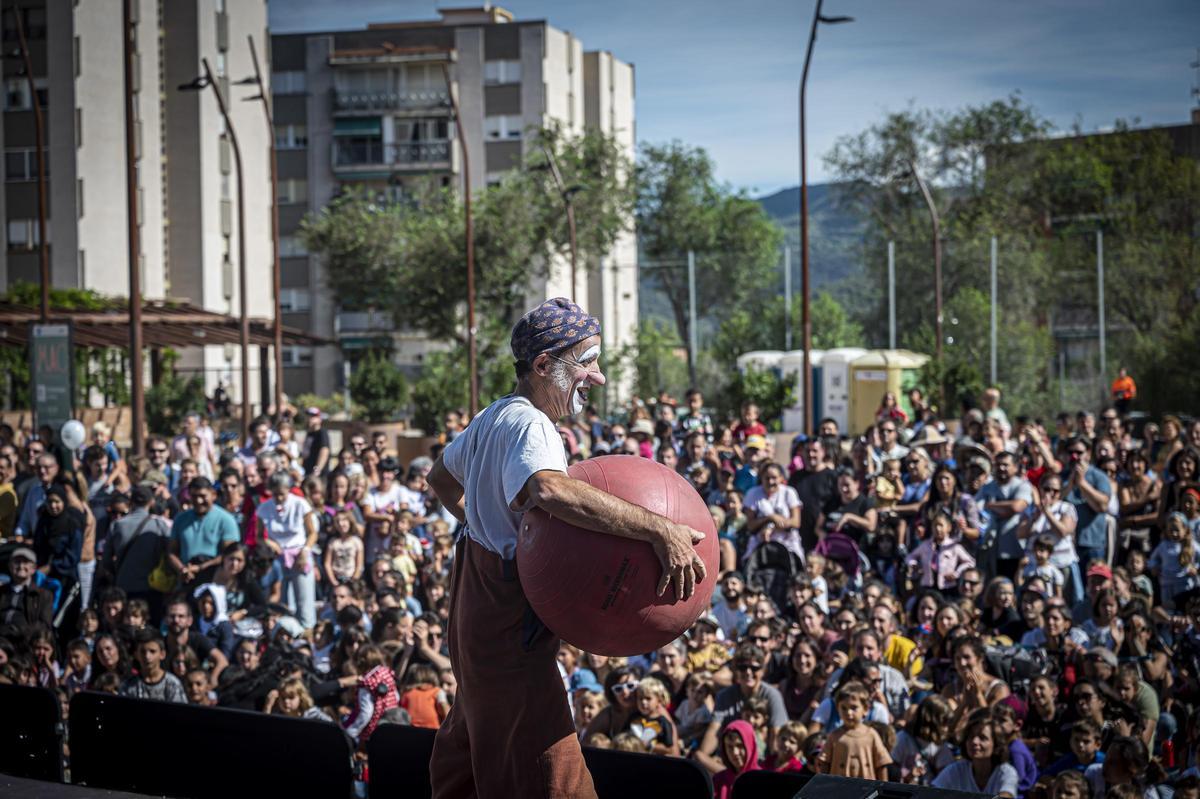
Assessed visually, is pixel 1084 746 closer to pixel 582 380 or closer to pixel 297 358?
pixel 582 380

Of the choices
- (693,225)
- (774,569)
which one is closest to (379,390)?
(774,569)

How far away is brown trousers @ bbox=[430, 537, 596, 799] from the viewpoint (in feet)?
13.5

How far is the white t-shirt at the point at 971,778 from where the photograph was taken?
24.1ft

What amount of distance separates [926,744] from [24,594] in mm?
7206

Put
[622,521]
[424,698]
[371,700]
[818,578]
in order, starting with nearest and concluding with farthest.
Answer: [622,521]
[424,698]
[371,700]
[818,578]

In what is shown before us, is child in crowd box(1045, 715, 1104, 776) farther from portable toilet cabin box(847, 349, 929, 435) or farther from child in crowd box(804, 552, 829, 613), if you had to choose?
portable toilet cabin box(847, 349, 929, 435)

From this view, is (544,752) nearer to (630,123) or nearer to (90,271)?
(90,271)

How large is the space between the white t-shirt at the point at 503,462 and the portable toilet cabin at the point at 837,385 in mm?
30798

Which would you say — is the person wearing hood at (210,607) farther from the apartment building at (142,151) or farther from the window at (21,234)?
the window at (21,234)

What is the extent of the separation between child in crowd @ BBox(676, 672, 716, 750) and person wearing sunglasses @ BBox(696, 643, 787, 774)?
0.23ft

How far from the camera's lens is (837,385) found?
3503 centimetres

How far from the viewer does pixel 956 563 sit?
34.8 feet

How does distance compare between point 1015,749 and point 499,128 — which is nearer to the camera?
point 1015,749

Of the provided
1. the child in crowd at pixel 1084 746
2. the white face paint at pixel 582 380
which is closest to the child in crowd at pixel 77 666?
the child in crowd at pixel 1084 746
